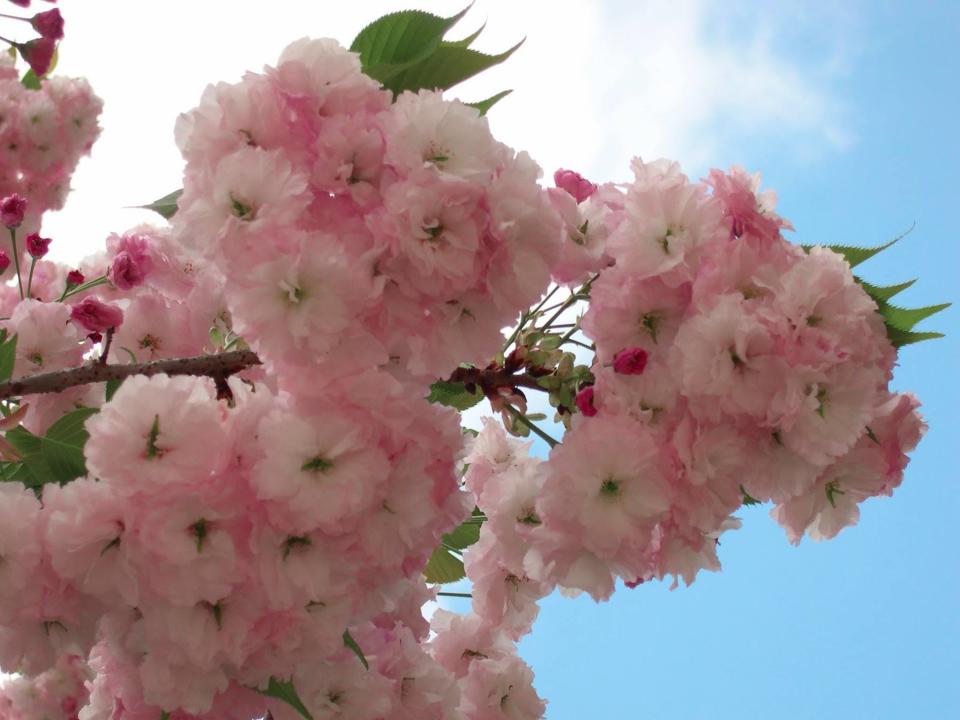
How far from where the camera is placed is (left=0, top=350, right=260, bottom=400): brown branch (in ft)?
3.87

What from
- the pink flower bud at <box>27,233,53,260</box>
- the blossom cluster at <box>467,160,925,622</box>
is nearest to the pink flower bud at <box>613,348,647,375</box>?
the blossom cluster at <box>467,160,925,622</box>

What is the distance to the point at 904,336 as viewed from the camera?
3.82 feet

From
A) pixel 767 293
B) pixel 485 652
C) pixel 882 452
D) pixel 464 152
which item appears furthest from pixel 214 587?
pixel 485 652

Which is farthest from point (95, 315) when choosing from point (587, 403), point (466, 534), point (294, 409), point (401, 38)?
point (466, 534)

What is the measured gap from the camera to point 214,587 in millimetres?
965

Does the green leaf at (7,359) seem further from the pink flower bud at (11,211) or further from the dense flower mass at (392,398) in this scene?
the pink flower bud at (11,211)

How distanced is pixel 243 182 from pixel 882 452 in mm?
819

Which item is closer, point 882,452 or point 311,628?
point 311,628

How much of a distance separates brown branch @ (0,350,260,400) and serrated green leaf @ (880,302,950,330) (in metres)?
0.77

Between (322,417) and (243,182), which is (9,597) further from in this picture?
(243,182)

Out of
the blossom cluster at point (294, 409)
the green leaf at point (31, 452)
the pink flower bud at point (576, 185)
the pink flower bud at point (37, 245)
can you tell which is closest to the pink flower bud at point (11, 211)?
the pink flower bud at point (37, 245)

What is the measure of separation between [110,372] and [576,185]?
650 millimetres

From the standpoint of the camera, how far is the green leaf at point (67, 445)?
127 centimetres

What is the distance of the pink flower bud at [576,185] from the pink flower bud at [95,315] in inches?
A: 24.3
